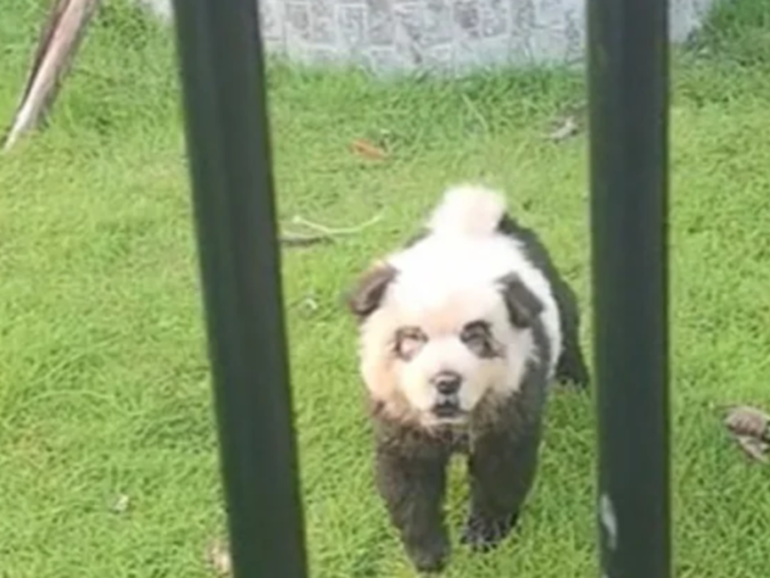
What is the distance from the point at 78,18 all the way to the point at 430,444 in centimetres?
154

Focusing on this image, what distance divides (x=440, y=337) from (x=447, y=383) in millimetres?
55

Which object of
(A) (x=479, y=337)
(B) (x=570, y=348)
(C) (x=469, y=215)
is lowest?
(B) (x=570, y=348)

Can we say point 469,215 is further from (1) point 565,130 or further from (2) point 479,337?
(1) point 565,130

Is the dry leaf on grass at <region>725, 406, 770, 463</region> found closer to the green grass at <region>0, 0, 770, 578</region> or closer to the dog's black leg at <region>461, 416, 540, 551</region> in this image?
the green grass at <region>0, 0, 770, 578</region>

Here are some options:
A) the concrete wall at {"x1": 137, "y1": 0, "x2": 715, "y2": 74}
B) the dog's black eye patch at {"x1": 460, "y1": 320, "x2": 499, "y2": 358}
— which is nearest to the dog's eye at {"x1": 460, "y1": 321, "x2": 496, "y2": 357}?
the dog's black eye patch at {"x1": 460, "y1": 320, "x2": 499, "y2": 358}

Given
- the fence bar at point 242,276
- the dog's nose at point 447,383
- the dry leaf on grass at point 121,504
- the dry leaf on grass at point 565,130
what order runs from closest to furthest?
the fence bar at point 242,276 < the dog's nose at point 447,383 < the dry leaf on grass at point 121,504 < the dry leaf on grass at point 565,130

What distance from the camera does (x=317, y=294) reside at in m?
3.50

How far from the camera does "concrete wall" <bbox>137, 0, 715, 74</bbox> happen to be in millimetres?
4270

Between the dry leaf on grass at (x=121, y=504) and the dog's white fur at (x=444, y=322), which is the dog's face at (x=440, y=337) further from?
the dry leaf on grass at (x=121, y=504)

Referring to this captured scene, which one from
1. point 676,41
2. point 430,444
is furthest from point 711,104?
point 430,444

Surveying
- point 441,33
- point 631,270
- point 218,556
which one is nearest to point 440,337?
point 218,556

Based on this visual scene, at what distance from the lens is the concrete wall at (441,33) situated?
427cm

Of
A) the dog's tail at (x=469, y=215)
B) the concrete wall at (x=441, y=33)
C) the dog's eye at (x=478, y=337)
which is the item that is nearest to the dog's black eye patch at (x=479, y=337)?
the dog's eye at (x=478, y=337)

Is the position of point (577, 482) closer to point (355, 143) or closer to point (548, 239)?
point (548, 239)
